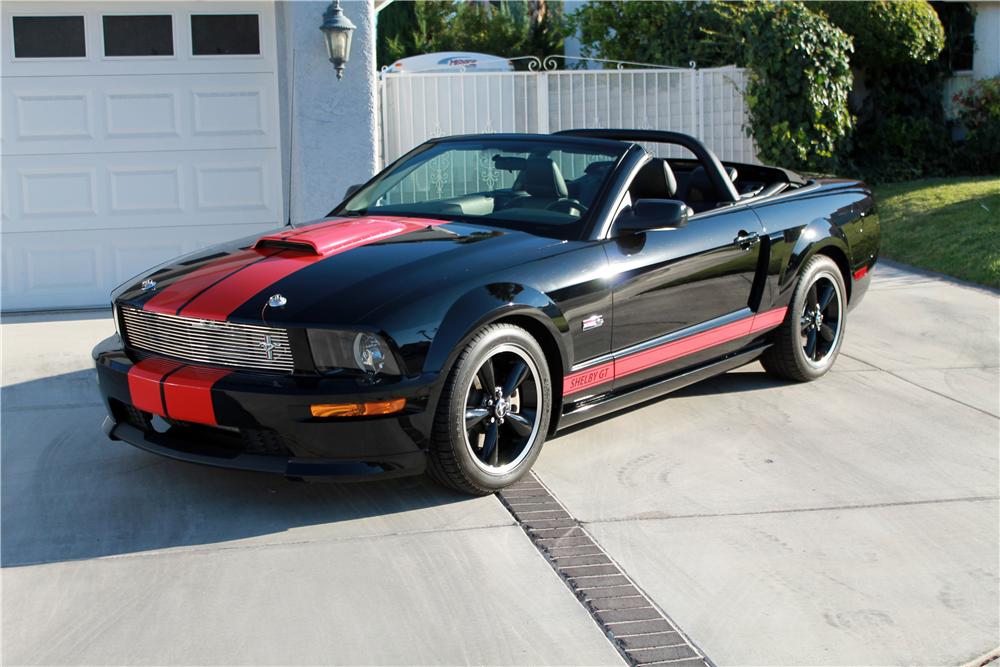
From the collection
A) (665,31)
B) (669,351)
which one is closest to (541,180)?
(669,351)

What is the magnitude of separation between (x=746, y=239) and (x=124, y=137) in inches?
209

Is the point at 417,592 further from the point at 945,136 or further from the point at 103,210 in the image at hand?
the point at 945,136

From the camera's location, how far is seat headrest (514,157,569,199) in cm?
559

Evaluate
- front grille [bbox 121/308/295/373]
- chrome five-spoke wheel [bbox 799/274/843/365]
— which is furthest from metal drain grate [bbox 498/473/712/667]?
chrome five-spoke wheel [bbox 799/274/843/365]

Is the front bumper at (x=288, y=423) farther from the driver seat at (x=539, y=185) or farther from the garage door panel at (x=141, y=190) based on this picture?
the garage door panel at (x=141, y=190)

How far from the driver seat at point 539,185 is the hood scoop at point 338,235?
0.48 m

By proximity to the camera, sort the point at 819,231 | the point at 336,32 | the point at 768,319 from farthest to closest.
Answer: the point at 336,32, the point at 819,231, the point at 768,319

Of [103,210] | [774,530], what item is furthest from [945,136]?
[774,530]

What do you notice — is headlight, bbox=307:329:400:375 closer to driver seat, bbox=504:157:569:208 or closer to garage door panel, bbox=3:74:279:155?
driver seat, bbox=504:157:569:208

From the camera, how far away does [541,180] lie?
18.5ft

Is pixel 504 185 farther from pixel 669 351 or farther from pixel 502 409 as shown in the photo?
pixel 502 409

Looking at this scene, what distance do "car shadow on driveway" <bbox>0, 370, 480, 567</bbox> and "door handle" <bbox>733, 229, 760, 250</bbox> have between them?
2107mm

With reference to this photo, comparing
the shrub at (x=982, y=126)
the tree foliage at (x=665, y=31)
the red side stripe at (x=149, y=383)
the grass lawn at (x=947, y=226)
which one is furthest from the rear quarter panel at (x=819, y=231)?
the shrub at (x=982, y=126)

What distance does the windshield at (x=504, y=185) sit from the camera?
544cm
